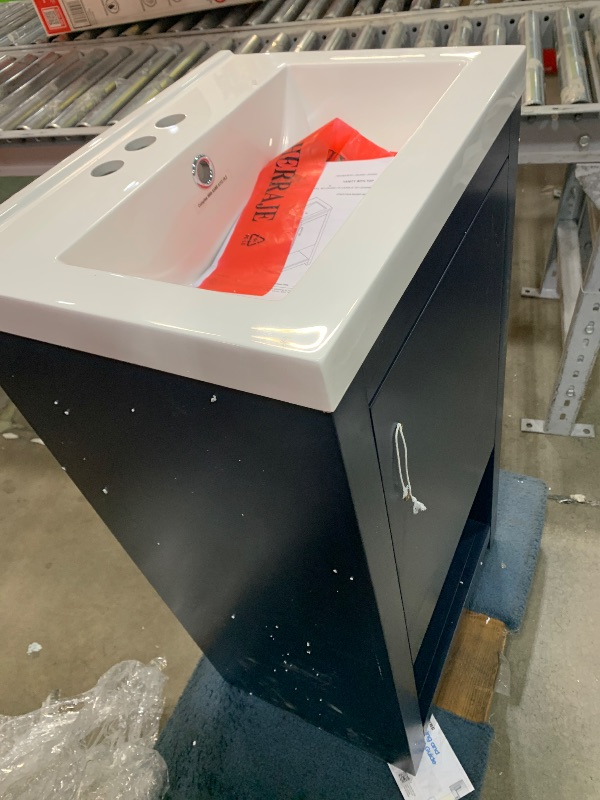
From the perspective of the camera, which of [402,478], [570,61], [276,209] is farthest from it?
[570,61]

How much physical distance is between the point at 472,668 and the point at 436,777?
185mm

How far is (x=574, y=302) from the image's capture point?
134 centimetres

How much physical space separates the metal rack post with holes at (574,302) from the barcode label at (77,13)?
1092 mm

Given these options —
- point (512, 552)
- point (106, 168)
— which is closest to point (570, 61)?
point (106, 168)

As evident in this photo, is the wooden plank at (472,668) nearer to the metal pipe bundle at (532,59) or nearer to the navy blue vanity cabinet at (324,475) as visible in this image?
the navy blue vanity cabinet at (324,475)

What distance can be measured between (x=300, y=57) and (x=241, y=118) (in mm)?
132

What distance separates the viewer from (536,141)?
882 millimetres

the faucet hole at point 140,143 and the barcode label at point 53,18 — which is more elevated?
the barcode label at point 53,18

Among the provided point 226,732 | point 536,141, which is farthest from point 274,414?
point 226,732

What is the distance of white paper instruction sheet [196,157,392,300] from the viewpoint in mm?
558

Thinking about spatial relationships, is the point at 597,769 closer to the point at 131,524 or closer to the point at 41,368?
the point at 131,524

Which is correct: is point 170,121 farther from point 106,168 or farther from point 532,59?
point 532,59

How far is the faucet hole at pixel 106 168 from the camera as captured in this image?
577mm

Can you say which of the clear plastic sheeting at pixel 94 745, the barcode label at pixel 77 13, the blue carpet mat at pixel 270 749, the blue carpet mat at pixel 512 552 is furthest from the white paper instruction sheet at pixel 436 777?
the barcode label at pixel 77 13
